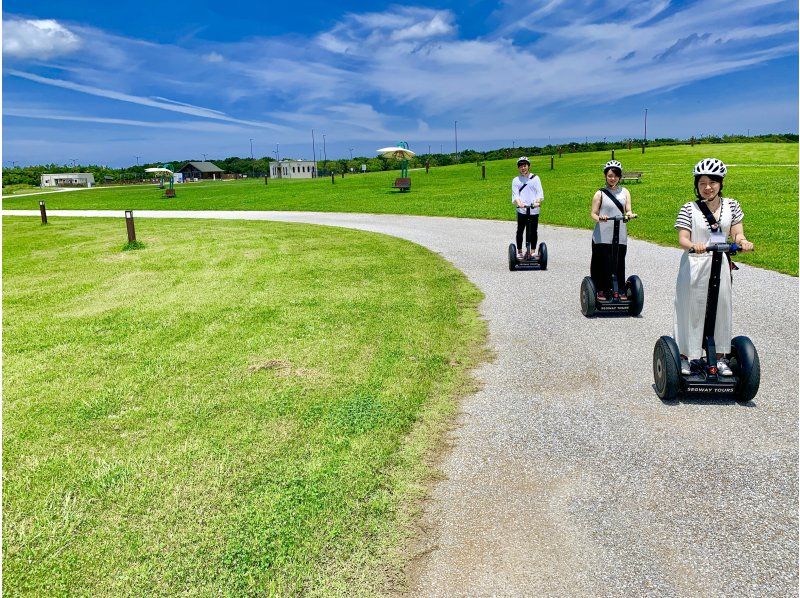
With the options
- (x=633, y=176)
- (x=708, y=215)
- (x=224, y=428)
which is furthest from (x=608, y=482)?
(x=633, y=176)

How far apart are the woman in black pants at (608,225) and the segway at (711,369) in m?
2.77

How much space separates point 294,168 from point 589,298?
99083 mm

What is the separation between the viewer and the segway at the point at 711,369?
15.7 feet

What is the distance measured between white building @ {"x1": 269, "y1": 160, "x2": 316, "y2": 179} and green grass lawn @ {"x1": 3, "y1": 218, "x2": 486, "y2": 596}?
309 ft

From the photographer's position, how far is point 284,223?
72.1 feet

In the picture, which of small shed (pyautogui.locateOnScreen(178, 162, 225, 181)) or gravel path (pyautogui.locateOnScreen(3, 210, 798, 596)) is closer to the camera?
gravel path (pyautogui.locateOnScreen(3, 210, 798, 596))

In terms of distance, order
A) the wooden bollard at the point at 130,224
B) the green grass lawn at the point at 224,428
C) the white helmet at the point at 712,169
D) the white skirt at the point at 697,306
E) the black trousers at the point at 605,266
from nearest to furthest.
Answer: the green grass lawn at the point at 224,428
the white helmet at the point at 712,169
the white skirt at the point at 697,306
the black trousers at the point at 605,266
the wooden bollard at the point at 130,224

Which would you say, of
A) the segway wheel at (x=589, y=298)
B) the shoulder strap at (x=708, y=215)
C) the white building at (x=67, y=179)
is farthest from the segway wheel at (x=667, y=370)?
the white building at (x=67, y=179)

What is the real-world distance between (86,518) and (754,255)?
13.4m

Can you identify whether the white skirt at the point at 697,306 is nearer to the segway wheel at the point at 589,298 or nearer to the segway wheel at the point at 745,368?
the segway wheel at the point at 745,368

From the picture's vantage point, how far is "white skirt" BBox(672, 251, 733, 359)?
4781 millimetres

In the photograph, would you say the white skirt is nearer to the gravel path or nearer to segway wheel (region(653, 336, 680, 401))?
segway wheel (region(653, 336, 680, 401))

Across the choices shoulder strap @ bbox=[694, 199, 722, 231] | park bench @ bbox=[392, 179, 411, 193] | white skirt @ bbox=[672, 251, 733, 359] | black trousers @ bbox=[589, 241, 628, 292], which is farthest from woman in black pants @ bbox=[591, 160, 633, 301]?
park bench @ bbox=[392, 179, 411, 193]

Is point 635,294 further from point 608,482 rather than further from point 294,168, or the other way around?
point 294,168
